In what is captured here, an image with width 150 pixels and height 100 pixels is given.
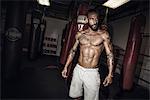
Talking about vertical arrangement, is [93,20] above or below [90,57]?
above

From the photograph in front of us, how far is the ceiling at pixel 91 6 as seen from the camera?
6.39 metres

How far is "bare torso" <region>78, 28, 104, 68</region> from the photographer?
2.91 m

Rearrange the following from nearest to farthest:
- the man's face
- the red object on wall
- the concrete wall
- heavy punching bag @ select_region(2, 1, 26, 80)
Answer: the man's face < heavy punching bag @ select_region(2, 1, 26, 80) < the red object on wall < the concrete wall

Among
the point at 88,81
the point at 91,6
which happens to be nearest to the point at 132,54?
the point at 88,81

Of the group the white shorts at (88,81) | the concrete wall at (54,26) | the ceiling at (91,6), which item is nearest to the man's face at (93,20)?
the white shorts at (88,81)

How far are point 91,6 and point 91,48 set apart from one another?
6.66 meters

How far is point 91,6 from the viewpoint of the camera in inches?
365

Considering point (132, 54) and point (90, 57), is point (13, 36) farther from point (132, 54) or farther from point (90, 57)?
point (132, 54)

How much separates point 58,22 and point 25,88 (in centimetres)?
899

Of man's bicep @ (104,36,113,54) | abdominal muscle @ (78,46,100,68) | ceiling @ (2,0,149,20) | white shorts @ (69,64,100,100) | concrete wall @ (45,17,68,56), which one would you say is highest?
ceiling @ (2,0,149,20)

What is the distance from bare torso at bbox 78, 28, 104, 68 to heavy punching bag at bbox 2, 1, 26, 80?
7.11 feet

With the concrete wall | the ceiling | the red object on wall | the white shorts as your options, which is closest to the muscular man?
the white shorts

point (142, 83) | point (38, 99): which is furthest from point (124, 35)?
point (38, 99)

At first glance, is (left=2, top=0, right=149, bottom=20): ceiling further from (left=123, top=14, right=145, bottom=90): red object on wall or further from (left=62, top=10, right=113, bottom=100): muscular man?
(left=62, top=10, right=113, bottom=100): muscular man
